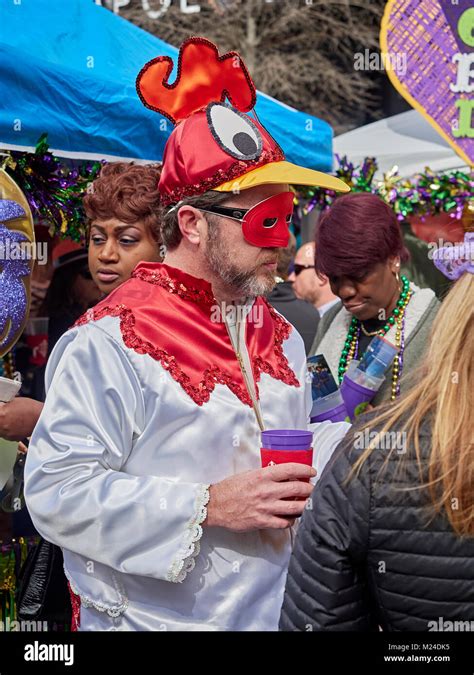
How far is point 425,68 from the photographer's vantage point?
6.61 meters

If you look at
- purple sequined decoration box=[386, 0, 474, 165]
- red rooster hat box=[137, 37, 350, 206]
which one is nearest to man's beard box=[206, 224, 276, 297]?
red rooster hat box=[137, 37, 350, 206]

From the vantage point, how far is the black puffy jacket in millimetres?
1415

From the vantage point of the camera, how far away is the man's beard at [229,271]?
232cm

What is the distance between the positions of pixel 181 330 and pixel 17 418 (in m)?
0.90

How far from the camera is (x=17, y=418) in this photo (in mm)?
2883

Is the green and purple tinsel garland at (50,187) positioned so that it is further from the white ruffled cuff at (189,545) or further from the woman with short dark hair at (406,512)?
the woman with short dark hair at (406,512)

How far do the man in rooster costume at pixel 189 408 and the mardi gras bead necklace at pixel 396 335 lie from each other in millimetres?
1150

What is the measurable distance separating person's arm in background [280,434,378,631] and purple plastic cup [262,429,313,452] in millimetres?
507

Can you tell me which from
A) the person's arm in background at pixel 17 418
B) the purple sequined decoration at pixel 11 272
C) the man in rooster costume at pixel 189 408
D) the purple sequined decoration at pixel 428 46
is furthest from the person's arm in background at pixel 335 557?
the purple sequined decoration at pixel 428 46

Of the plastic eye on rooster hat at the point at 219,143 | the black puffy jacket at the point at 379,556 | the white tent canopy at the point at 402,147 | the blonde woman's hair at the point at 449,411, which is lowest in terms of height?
the black puffy jacket at the point at 379,556

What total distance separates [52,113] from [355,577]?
2684mm

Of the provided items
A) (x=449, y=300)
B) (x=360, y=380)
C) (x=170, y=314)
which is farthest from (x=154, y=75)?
(x=360, y=380)

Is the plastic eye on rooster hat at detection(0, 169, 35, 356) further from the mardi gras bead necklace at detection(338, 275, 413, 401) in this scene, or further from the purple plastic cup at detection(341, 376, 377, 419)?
the mardi gras bead necklace at detection(338, 275, 413, 401)

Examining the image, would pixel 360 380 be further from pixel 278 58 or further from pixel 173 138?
pixel 278 58
